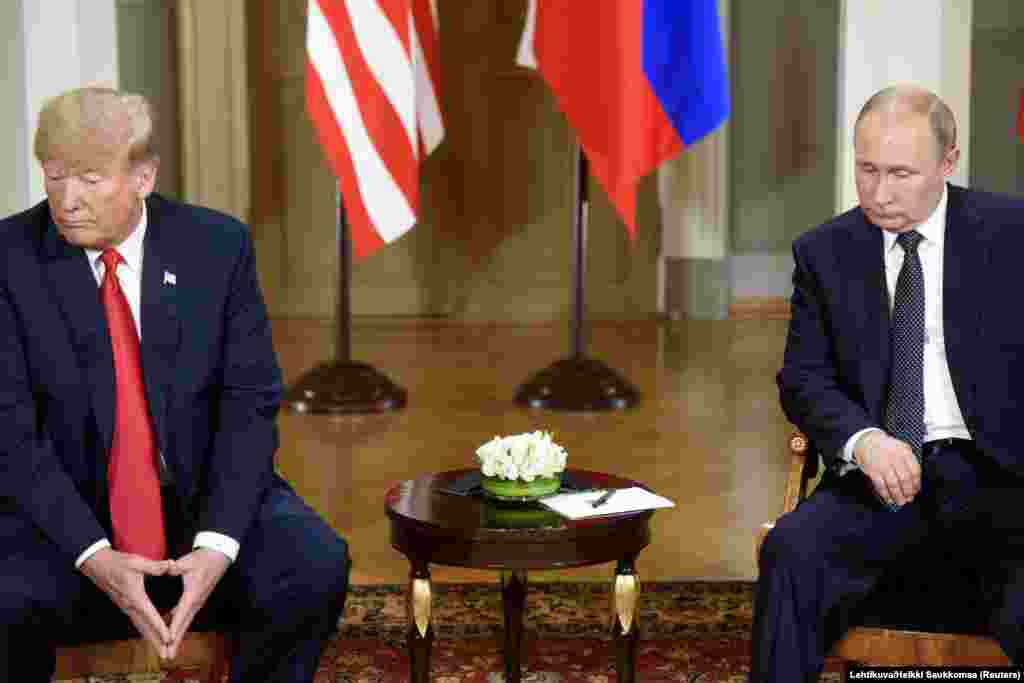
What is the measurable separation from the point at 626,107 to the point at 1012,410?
326 centimetres

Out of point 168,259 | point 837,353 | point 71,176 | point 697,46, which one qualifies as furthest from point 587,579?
point 697,46

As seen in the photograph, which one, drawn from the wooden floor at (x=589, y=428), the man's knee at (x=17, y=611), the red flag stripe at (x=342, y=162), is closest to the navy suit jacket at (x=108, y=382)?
the man's knee at (x=17, y=611)

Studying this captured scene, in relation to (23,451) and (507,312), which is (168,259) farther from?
(507,312)

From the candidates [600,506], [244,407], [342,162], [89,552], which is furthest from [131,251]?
[342,162]

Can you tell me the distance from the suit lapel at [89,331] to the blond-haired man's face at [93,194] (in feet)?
0.19

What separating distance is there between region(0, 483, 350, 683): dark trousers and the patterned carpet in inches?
27.6

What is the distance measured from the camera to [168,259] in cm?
278

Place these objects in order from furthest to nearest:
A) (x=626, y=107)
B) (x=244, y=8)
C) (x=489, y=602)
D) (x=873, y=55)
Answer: (x=244, y=8) → (x=626, y=107) → (x=873, y=55) → (x=489, y=602)

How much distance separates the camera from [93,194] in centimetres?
264

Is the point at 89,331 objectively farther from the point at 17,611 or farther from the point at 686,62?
the point at 686,62

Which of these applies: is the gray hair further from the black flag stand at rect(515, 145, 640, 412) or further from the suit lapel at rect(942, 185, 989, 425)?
the black flag stand at rect(515, 145, 640, 412)

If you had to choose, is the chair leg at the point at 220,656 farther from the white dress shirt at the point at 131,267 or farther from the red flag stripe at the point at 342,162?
the red flag stripe at the point at 342,162

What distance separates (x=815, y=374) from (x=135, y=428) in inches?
50.3

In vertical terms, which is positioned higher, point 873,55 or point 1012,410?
point 873,55
